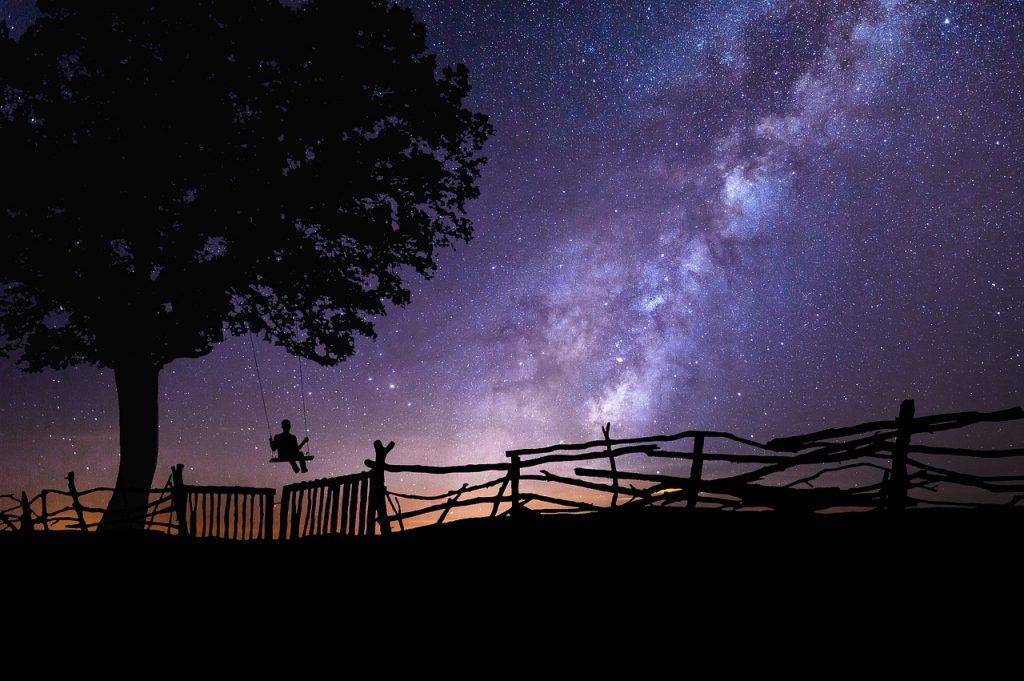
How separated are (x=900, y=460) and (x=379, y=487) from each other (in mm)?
7341

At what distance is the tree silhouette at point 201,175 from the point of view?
49.1 feet

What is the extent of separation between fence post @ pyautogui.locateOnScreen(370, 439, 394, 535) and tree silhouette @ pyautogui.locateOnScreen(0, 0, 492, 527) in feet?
21.6

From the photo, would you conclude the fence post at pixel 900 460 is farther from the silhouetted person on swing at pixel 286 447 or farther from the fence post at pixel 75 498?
the fence post at pixel 75 498

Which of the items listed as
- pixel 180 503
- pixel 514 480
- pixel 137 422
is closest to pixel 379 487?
pixel 514 480

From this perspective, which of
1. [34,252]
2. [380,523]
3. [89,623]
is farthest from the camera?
[34,252]

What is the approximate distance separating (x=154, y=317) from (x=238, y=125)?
5049 millimetres

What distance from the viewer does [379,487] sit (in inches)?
427

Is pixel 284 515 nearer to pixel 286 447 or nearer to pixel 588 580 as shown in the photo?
pixel 286 447

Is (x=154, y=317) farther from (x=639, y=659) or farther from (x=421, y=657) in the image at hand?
(x=639, y=659)

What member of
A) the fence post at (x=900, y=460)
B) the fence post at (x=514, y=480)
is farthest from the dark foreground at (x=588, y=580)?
the fence post at (x=514, y=480)

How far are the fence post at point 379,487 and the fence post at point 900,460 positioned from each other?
710 centimetres

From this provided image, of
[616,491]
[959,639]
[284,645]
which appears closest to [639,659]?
[959,639]

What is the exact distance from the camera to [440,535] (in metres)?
7.64

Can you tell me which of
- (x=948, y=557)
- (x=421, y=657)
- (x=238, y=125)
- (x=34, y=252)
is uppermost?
(x=238, y=125)
